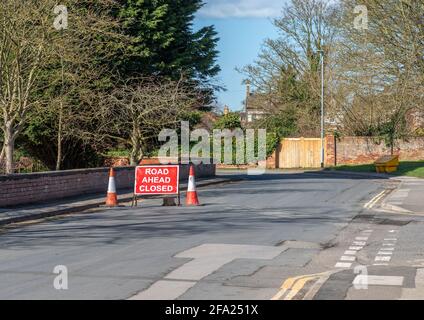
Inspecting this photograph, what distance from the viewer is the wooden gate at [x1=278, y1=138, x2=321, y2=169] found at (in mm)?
56281

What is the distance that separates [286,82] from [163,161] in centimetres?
2334

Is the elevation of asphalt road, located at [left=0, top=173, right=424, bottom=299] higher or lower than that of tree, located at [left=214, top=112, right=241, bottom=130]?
lower

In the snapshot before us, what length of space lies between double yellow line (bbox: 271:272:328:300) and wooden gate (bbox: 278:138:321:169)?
152ft

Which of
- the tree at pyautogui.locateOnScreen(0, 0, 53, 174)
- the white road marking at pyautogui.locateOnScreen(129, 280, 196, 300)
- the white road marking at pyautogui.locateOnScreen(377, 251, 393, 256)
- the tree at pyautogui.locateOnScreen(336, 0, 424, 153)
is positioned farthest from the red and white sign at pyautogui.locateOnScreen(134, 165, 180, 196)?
the tree at pyautogui.locateOnScreen(336, 0, 424, 153)

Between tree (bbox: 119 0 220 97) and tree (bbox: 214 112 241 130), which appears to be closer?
tree (bbox: 119 0 220 97)

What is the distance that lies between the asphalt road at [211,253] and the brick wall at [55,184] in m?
2.36

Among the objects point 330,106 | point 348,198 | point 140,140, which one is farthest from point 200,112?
point 330,106

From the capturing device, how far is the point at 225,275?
10266mm

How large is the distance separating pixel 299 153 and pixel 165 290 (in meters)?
48.1

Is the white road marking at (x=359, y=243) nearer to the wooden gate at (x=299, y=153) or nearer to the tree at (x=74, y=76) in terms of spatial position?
the tree at (x=74, y=76)

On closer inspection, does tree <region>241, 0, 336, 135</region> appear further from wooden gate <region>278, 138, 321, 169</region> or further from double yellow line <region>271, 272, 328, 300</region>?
double yellow line <region>271, 272, 328, 300</region>

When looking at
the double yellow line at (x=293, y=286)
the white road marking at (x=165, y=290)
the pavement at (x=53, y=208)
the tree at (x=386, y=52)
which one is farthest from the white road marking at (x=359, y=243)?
the tree at (x=386, y=52)

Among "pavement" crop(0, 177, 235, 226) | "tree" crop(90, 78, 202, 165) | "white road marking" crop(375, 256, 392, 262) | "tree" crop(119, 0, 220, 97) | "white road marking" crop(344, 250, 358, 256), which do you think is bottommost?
"white road marking" crop(375, 256, 392, 262)
